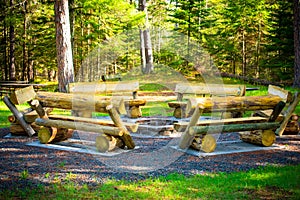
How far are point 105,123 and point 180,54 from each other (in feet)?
60.2

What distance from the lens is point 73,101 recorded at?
7238 millimetres

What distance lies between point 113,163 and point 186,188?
1.75m

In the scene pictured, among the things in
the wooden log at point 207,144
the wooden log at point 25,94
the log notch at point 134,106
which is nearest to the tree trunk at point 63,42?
the log notch at point 134,106

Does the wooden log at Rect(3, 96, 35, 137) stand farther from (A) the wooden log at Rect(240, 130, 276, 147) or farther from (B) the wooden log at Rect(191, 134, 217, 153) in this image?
(A) the wooden log at Rect(240, 130, 276, 147)

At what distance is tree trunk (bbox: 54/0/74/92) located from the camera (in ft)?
39.9

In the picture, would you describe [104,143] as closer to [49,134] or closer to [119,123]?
[119,123]

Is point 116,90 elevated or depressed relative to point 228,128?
elevated

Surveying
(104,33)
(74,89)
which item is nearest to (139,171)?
(74,89)

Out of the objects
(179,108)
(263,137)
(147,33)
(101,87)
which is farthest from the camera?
(147,33)

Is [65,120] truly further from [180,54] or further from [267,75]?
[267,75]

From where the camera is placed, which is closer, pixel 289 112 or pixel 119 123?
pixel 119 123

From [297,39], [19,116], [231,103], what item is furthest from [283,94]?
[297,39]

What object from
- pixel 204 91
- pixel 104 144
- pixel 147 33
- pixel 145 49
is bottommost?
pixel 104 144

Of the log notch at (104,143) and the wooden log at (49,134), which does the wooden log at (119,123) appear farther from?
the wooden log at (49,134)
